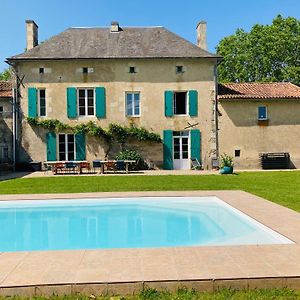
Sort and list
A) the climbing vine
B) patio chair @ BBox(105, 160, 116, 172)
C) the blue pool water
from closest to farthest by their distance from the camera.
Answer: the blue pool water, patio chair @ BBox(105, 160, 116, 172), the climbing vine

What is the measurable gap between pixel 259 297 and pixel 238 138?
1704 centimetres

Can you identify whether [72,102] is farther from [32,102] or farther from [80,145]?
[80,145]

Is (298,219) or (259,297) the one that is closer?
(259,297)

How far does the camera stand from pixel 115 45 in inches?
796

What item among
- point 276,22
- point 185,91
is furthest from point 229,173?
point 276,22

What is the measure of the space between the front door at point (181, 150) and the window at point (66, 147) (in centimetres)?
585

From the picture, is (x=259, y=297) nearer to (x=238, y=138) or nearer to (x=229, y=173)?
(x=229, y=173)

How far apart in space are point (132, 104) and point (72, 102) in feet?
11.1

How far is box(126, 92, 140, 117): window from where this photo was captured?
19688mm

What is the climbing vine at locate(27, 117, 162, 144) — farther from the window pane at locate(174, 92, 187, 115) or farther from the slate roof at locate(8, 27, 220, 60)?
the slate roof at locate(8, 27, 220, 60)

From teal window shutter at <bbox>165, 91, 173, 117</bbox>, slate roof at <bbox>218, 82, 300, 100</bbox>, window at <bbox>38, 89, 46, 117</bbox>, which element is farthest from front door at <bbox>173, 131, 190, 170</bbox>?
window at <bbox>38, 89, 46, 117</bbox>

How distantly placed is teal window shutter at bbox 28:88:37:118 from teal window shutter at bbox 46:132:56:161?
4.70 ft

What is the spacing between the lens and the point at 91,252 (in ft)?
15.1

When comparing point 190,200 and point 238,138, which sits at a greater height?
point 238,138
